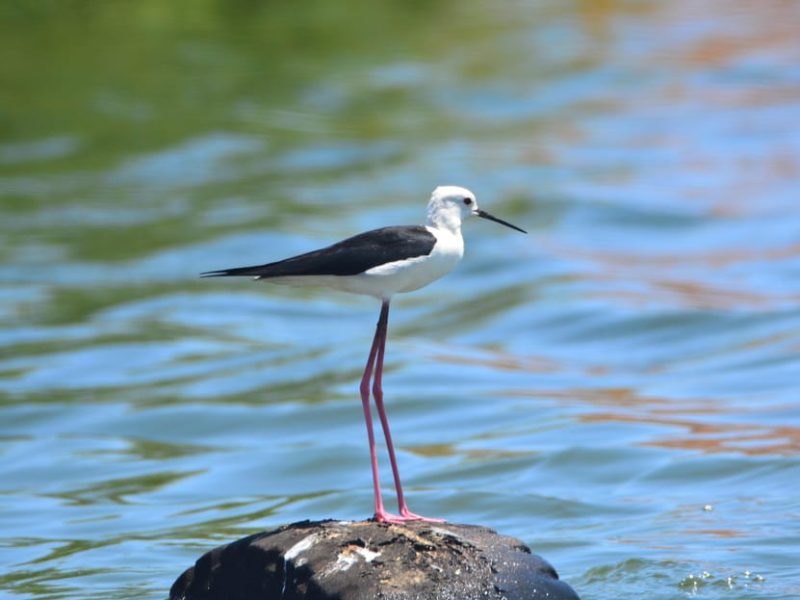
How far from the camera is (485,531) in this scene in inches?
468

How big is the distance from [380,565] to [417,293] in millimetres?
18280

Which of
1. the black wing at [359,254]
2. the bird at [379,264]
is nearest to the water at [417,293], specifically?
the bird at [379,264]

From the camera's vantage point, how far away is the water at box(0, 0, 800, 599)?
18797mm

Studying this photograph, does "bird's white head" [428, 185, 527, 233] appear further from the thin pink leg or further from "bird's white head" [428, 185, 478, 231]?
the thin pink leg

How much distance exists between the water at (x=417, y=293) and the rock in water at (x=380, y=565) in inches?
134

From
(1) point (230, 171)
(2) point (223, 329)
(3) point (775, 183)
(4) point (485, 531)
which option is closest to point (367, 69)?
(1) point (230, 171)

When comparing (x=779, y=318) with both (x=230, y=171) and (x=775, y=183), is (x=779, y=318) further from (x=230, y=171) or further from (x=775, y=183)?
(x=230, y=171)

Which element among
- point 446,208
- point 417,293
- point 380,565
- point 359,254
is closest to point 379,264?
point 359,254

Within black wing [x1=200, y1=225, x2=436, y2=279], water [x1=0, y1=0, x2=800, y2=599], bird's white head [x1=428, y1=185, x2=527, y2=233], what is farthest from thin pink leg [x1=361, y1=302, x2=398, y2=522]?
water [x1=0, y1=0, x2=800, y2=599]

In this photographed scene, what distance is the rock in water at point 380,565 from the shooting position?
11172 mm

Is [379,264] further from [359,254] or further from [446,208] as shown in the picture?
[446,208]

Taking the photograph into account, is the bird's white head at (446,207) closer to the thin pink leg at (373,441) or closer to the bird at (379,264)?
the bird at (379,264)

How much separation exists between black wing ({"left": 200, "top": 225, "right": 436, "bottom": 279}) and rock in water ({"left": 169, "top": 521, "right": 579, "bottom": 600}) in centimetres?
182

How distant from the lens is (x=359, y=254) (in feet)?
38.2
